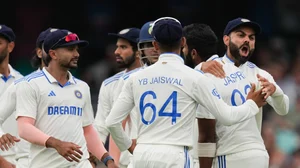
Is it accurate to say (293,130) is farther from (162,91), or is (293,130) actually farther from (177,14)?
(162,91)

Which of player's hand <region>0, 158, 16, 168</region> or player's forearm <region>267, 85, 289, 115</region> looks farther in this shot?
player's hand <region>0, 158, 16, 168</region>

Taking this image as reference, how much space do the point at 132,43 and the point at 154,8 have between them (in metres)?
7.31

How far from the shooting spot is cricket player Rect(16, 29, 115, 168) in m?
8.77

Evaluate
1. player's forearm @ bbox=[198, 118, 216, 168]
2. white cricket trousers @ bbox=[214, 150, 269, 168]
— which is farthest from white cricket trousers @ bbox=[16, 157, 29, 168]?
white cricket trousers @ bbox=[214, 150, 269, 168]

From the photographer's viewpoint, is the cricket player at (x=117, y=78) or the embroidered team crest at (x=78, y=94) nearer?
the embroidered team crest at (x=78, y=94)

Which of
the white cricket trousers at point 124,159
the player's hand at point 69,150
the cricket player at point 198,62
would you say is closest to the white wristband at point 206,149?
the cricket player at point 198,62

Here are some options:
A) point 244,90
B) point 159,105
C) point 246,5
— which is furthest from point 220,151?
point 246,5

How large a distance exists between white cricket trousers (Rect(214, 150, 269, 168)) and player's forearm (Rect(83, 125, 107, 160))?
1.18 meters

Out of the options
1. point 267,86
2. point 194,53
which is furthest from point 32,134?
point 267,86

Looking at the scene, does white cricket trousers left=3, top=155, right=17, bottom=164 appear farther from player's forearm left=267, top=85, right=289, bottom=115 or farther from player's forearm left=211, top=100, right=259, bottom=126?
player's forearm left=211, top=100, right=259, bottom=126

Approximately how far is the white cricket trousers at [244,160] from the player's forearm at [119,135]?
2.76 ft

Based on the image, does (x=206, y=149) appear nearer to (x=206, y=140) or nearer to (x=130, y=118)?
(x=206, y=140)

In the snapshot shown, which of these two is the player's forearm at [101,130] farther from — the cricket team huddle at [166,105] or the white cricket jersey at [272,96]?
the white cricket jersey at [272,96]

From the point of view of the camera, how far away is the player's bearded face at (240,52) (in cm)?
885
